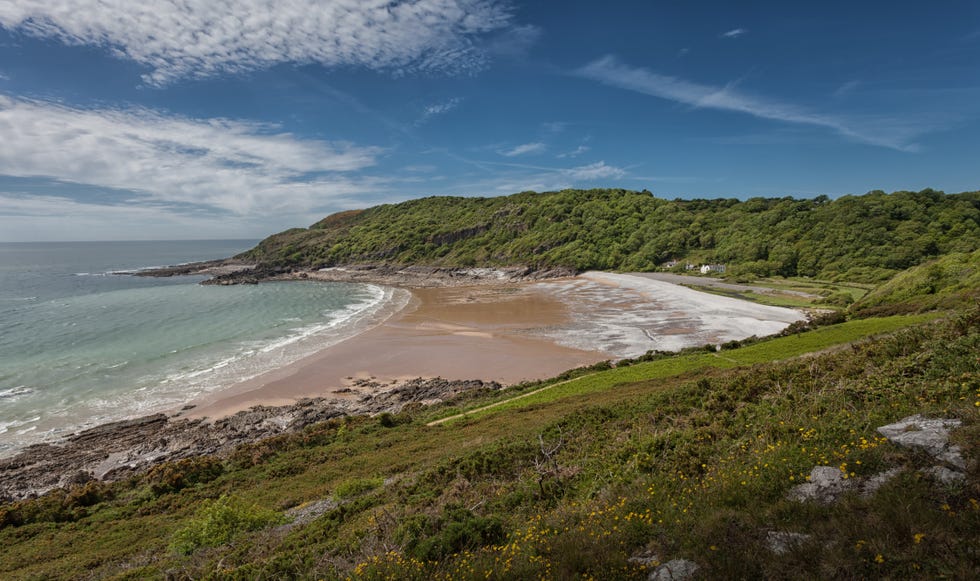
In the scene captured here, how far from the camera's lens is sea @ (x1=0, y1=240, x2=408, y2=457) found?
1089 inches

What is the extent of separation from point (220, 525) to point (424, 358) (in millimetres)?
26151

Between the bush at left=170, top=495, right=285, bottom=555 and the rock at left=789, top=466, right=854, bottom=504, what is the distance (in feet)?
39.3

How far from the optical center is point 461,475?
1136 centimetres

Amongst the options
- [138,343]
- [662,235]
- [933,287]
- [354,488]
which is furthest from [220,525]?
[662,235]

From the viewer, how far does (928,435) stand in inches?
233

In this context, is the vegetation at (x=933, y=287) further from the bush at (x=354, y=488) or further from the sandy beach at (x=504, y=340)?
the bush at (x=354, y=488)

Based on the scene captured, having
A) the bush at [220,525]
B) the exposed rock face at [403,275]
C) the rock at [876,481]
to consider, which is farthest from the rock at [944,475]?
the exposed rock face at [403,275]

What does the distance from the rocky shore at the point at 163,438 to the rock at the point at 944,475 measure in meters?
23.5

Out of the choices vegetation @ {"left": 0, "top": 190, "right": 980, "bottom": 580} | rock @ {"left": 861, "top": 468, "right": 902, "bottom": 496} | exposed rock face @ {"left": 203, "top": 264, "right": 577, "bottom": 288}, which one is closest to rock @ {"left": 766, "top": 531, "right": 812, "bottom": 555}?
vegetation @ {"left": 0, "top": 190, "right": 980, "bottom": 580}

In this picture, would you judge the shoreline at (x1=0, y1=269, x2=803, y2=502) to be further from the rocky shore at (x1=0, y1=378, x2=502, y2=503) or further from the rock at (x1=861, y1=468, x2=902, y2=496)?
the rock at (x1=861, y1=468, x2=902, y2=496)

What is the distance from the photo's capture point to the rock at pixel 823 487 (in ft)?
18.5

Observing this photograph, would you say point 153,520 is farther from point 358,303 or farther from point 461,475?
point 358,303

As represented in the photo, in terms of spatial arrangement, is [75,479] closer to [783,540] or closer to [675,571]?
[675,571]

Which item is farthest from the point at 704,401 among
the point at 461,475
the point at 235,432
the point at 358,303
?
the point at 358,303
